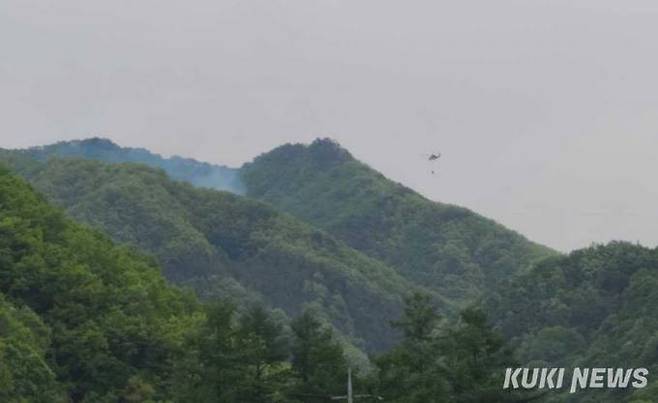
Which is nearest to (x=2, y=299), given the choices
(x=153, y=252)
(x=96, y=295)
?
(x=96, y=295)

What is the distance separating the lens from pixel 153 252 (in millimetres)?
190125

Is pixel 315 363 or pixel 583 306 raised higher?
pixel 583 306

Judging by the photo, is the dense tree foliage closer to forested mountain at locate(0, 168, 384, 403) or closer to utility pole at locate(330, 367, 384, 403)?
utility pole at locate(330, 367, 384, 403)

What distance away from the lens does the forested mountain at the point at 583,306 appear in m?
131

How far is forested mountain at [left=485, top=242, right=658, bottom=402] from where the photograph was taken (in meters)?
131

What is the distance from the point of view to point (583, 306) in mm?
149000

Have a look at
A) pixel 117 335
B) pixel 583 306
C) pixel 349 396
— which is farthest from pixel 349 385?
pixel 583 306

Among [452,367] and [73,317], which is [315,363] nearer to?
[452,367]

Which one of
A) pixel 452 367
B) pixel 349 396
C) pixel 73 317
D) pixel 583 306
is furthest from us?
pixel 583 306

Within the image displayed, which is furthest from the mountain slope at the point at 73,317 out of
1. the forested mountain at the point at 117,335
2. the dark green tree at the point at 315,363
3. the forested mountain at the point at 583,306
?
the forested mountain at the point at 583,306

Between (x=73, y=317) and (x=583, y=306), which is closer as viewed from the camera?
(x=73, y=317)

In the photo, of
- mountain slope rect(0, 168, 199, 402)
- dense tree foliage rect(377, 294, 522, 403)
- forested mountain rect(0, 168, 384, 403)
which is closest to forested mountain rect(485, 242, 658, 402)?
forested mountain rect(0, 168, 384, 403)

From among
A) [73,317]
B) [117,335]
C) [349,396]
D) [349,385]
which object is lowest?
[349,396]

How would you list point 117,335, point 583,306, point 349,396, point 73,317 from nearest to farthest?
point 349,396 < point 117,335 < point 73,317 < point 583,306
